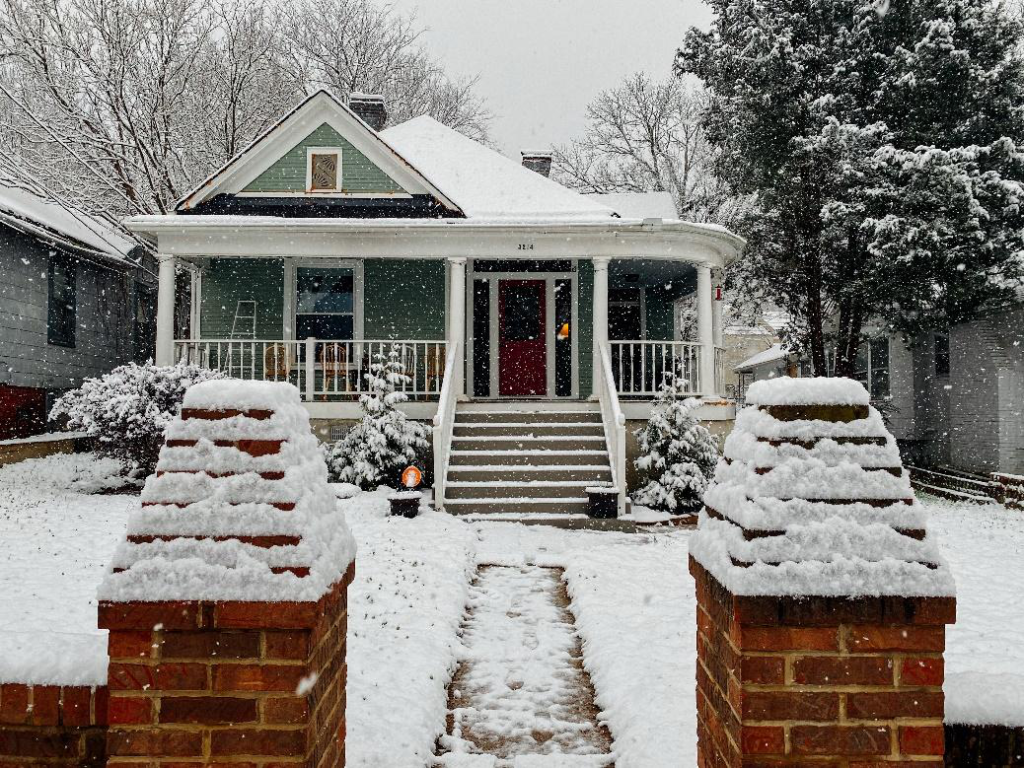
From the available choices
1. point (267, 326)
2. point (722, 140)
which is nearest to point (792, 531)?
point (267, 326)

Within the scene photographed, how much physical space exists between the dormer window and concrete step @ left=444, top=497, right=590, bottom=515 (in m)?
6.62

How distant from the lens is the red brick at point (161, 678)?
1.73 meters

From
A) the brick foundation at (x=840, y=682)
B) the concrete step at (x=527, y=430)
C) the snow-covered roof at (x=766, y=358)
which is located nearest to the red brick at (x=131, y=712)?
the brick foundation at (x=840, y=682)

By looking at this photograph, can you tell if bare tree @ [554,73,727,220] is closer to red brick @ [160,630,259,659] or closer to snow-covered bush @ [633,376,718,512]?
snow-covered bush @ [633,376,718,512]

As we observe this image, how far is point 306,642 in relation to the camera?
68.9 inches

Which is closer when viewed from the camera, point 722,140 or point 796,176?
point 796,176

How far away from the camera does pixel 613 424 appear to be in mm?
10109

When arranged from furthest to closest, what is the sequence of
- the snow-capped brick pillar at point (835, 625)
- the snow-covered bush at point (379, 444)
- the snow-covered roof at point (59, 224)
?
1. the snow-covered roof at point (59, 224)
2. the snow-covered bush at point (379, 444)
3. the snow-capped brick pillar at point (835, 625)

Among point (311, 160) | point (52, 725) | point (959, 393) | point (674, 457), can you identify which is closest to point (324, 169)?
point (311, 160)

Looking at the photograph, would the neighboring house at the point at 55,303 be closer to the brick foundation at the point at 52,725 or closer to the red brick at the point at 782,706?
the brick foundation at the point at 52,725

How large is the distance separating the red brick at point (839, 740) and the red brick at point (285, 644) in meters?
1.18

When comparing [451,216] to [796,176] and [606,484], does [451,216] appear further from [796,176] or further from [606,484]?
[796,176]

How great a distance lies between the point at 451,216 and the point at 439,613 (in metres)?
8.86

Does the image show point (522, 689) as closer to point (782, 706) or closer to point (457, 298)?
point (782, 706)
